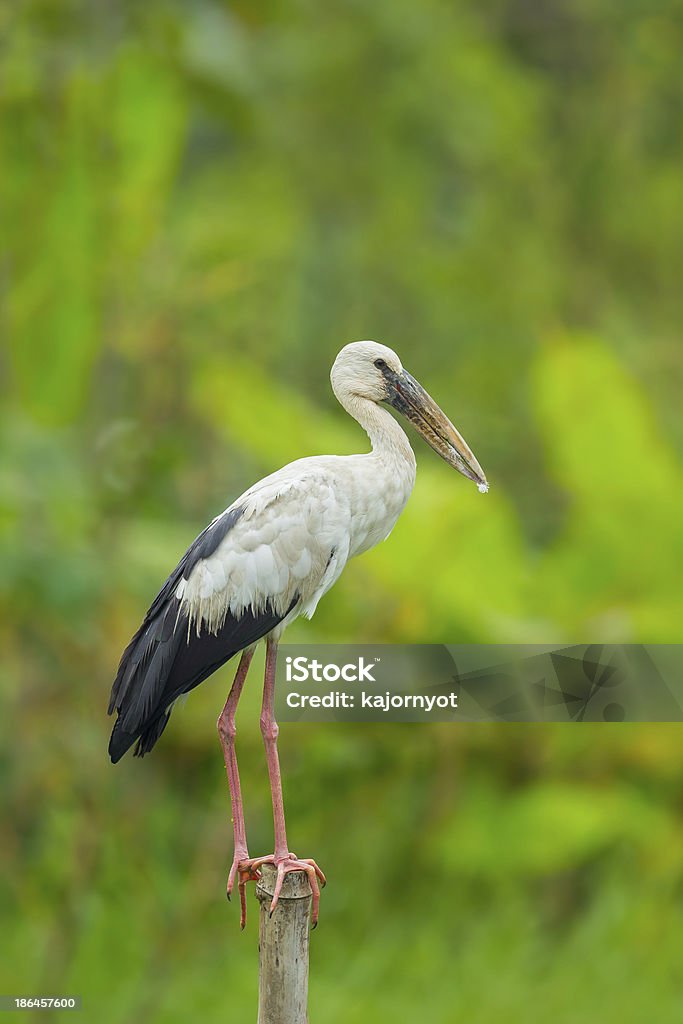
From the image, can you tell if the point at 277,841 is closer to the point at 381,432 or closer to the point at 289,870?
the point at 289,870

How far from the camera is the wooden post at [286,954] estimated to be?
2.11 m

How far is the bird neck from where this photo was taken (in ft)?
6.84

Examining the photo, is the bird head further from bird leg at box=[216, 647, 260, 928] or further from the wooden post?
the wooden post

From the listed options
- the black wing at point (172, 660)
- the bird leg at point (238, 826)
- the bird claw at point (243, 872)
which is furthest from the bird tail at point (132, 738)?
the bird claw at point (243, 872)

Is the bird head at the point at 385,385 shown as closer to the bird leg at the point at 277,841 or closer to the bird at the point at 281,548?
the bird at the point at 281,548

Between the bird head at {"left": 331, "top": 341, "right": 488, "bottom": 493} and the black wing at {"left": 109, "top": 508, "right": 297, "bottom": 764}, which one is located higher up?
the bird head at {"left": 331, "top": 341, "right": 488, "bottom": 493}

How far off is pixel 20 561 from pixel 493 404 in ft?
10.8

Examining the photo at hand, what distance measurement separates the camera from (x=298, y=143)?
6.94 m

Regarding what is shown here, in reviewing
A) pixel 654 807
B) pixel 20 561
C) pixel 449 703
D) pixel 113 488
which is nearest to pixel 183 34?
pixel 113 488

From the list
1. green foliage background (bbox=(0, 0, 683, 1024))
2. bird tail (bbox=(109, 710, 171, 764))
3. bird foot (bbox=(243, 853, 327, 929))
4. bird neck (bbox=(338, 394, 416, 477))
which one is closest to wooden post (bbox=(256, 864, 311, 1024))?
bird foot (bbox=(243, 853, 327, 929))

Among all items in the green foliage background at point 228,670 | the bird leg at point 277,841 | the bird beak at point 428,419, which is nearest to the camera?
the bird beak at point 428,419

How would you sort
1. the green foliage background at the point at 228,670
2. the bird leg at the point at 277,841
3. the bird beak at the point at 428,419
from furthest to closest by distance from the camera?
the green foliage background at the point at 228,670
the bird leg at the point at 277,841
the bird beak at the point at 428,419

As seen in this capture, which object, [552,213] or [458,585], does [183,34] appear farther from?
[552,213]

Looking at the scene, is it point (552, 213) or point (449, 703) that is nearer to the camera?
point (449, 703)
